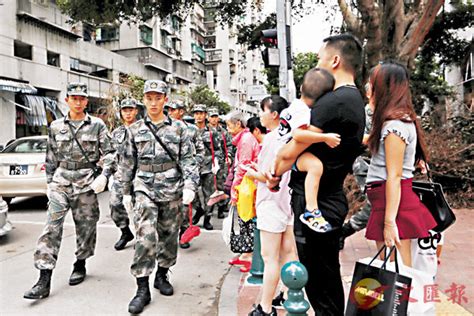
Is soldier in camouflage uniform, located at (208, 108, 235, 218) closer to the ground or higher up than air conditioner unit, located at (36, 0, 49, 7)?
closer to the ground

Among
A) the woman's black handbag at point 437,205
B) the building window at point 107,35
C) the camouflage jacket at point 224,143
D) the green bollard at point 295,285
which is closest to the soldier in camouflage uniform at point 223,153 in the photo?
the camouflage jacket at point 224,143

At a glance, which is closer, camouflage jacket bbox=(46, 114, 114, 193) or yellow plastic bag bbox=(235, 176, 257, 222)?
yellow plastic bag bbox=(235, 176, 257, 222)

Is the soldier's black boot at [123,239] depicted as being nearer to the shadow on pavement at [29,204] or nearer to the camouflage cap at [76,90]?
the camouflage cap at [76,90]

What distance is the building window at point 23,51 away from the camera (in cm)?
1804

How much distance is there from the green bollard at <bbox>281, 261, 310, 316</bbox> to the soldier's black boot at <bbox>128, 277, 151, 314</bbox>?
193 cm

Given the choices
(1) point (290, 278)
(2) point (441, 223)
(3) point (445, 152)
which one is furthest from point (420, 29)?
(1) point (290, 278)

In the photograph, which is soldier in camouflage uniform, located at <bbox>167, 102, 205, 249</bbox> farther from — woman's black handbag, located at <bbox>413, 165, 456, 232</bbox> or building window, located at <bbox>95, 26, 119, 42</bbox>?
building window, located at <bbox>95, 26, 119, 42</bbox>

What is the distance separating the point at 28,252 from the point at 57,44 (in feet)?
55.7

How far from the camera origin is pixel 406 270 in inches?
85.3

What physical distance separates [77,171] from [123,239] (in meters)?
1.78

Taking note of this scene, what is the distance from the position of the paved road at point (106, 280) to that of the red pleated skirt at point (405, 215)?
60.2 inches

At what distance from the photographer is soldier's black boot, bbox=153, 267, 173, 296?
3.79m

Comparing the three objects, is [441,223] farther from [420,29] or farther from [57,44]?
[57,44]

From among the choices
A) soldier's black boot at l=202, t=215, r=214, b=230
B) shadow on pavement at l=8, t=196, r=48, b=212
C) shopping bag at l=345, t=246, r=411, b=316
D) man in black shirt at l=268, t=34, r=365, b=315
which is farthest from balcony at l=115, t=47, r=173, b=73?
shopping bag at l=345, t=246, r=411, b=316
